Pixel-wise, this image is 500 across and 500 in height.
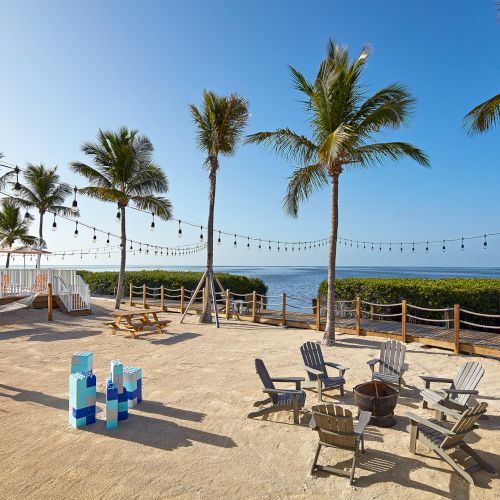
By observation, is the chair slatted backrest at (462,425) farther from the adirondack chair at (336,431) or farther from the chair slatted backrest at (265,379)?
the chair slatted backrest at (265,379)

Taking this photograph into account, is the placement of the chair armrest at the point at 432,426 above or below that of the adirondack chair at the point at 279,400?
above

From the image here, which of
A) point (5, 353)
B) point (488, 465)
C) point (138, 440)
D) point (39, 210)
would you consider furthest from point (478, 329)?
point (39, 210)

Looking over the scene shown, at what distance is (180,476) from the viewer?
4016mm

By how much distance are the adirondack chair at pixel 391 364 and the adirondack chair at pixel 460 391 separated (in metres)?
0.64

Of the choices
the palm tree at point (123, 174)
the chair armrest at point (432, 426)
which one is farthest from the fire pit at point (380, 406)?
the palm tree at point (123, 174)

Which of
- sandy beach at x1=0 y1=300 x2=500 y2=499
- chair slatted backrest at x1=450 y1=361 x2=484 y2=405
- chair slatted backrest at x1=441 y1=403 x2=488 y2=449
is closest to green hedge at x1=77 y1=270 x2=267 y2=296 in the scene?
sandy beach at x1=0 y1=300 x2=500 y2=499

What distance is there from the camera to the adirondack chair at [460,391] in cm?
534

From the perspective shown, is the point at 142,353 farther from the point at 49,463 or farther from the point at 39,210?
the point at 39,210

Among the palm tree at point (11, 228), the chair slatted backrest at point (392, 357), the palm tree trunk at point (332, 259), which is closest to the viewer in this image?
the chair slatted backrest at point (392, 357)

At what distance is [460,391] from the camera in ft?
17.6

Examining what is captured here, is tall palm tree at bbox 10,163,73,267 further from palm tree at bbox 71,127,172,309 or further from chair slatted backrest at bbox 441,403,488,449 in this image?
chair slatted backrest at bbox 441,403,488,449

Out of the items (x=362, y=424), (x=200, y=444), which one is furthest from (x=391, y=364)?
(x=200, y=444)

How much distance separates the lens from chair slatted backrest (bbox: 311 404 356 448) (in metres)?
4.09

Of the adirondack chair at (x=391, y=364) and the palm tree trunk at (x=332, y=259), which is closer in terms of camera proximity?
the adirondack chair at (x=391, y=364)
